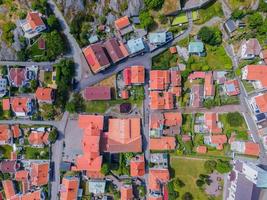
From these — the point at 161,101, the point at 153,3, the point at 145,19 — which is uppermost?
the point at 153,3

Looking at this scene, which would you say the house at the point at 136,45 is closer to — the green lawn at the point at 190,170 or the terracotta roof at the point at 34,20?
the terracotta roof at the point at 34,20

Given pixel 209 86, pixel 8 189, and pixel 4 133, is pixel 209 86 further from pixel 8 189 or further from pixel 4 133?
pixel 8 189

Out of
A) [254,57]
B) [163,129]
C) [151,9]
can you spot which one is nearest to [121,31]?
[151,9]

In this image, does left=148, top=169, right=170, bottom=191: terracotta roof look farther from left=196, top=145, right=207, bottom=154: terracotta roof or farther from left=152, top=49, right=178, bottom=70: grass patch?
left=152, top=49, right=178, bottom=70: grass patch

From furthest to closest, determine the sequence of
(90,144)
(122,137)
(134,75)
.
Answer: (122,137) → (134,75) → (90,144)

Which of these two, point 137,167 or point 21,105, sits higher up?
point 21,105

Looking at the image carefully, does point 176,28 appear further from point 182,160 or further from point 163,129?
point 182,160

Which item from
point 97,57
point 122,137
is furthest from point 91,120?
point 97,57

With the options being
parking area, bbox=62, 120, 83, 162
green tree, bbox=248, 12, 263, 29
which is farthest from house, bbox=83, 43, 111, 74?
green tree, bbox=248, 12, 263, 29

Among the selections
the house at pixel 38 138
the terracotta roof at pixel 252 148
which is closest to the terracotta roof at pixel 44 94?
the house at pixel 38 138

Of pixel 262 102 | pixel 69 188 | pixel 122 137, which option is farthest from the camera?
pixel 122 137
